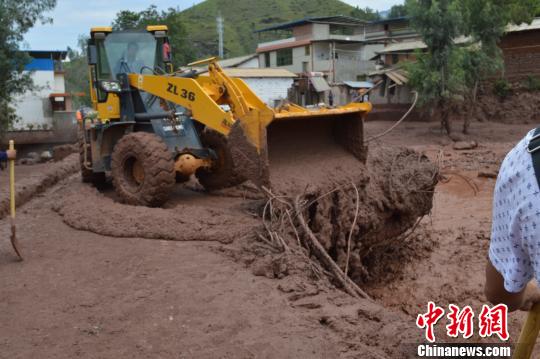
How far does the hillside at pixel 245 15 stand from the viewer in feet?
249

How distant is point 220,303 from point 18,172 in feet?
48.3

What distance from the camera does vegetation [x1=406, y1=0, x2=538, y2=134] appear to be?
19688 millimetres

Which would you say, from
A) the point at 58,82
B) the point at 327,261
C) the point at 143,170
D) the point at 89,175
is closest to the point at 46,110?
the point at 58,82

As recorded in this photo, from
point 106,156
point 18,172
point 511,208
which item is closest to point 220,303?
point 511,208

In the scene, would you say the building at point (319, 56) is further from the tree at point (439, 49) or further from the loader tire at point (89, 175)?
the loader tire at point (89, 175)

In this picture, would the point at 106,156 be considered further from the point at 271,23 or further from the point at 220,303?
the point at 271,23

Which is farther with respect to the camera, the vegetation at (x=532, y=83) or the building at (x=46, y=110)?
the building at (x=46, y=110)

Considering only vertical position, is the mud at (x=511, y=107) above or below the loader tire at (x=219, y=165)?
above

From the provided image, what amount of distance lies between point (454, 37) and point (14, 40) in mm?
14533

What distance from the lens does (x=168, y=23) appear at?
133 feet

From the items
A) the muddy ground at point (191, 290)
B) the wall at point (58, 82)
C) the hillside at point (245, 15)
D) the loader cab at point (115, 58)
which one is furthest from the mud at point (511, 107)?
the hillside at point (245, 15)

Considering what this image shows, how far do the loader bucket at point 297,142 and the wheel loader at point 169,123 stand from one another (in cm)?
1

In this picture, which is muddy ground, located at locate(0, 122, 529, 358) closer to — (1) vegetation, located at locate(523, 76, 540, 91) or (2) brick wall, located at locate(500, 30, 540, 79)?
(1) vegetation, located at locate(523, 76, 540, 91)

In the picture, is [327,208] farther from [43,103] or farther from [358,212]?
[43,103]
